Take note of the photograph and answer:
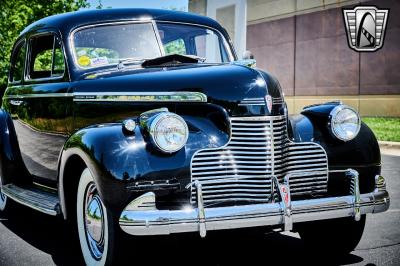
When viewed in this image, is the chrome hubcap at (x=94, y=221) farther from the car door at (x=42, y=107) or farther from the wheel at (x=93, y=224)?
the car door at (x=42, y=107)

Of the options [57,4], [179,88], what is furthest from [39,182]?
[57,4]

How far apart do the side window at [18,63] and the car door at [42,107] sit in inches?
5.1

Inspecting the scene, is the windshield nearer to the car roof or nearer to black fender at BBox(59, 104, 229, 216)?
the car roof

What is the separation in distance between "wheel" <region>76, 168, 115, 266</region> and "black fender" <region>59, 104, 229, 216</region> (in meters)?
0.17

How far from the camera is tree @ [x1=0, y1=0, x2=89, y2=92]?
1955 centimetres

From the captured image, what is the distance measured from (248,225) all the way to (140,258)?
0.89 metres

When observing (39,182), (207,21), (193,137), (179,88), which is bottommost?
(39,182)

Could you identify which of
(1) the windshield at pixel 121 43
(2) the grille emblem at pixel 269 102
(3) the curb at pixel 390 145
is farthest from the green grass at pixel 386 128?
(2) the grille emblem at pixel 269 102

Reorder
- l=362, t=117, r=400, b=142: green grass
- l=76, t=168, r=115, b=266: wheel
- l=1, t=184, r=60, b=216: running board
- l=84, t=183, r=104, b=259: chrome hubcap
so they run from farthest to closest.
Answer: l=362, t=117, r=400, b=142: green grass < l=1, t=184, r=60, b=216: running board < l=84, t=183, r=104, b=259: chrome hubcap < l=76, t=168, r=115, b=266: wheel

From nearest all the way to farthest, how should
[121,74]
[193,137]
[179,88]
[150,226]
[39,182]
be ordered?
[150,226]
[193,137]
[179,88]
[121,74]
[39,182]

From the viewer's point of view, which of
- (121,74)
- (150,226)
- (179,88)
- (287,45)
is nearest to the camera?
(150,226)

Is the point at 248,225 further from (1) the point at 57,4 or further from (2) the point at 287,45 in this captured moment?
(2) the point at 287,45

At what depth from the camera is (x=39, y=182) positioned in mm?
5000
